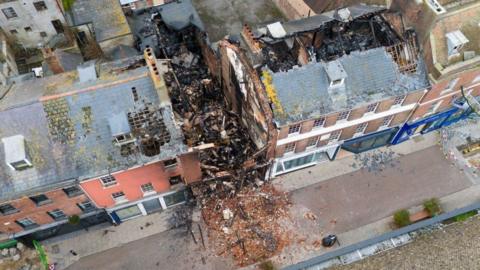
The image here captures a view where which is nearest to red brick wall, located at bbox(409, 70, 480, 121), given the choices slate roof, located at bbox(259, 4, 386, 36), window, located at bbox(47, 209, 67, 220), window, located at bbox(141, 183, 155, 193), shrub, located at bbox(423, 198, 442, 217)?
shrub, located at bbox(423, 198, 442, 217)

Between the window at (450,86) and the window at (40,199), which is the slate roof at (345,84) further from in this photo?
the window at (40,199)

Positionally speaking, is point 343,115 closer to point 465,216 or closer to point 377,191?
point 377,191

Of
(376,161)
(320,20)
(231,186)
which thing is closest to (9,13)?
(231,186)

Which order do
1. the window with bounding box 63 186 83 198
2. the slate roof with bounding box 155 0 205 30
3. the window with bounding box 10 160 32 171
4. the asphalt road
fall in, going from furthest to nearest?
the slate roof with bounding box 155 0 205 30 → the asphalt road → the window with bounding box 63 186 83 198 → the window with bounding box 10 160 32 171

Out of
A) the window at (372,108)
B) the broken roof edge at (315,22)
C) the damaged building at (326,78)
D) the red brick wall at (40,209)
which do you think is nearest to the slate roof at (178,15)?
the damaged building at (326,78)

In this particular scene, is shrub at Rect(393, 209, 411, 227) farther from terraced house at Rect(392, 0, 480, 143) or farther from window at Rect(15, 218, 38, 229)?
window at Rect(15, 218, 38, 229)
